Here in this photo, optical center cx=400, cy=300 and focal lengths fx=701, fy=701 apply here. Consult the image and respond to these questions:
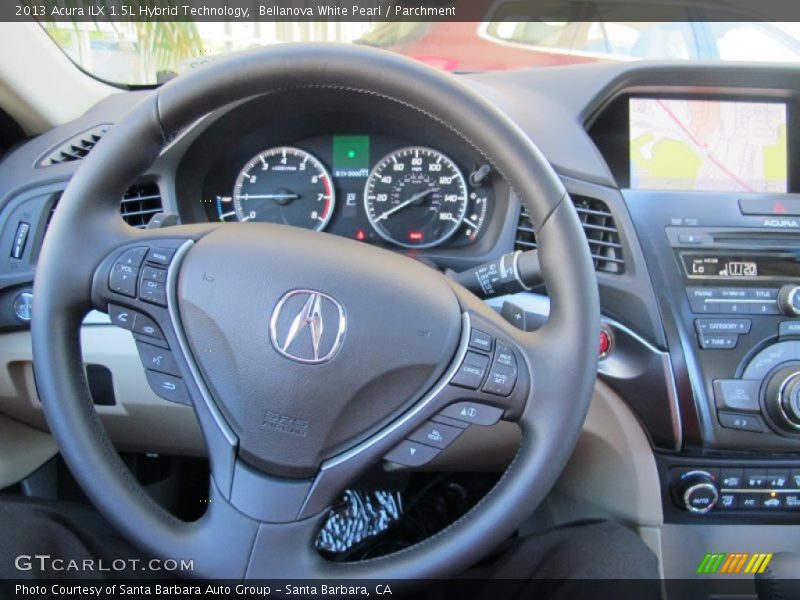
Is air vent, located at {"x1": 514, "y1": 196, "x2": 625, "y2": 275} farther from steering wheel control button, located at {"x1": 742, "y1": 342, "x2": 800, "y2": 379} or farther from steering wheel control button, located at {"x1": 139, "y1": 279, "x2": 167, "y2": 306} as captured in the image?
steering wheel control button, located at {"x1": 139, "y1": 279, "x2": 167, "y2": 306}

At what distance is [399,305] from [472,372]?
0.44 feet

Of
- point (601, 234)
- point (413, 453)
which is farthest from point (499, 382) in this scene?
point (601, 234)

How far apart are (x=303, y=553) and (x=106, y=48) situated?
56.6 inches

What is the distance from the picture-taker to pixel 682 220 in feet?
4.70

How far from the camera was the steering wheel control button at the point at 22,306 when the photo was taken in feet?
4.64

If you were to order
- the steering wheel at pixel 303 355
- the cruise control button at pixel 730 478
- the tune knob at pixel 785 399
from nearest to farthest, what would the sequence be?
the steering wheel at pixel 303 355 → the tune knob at pixel 785 399 → the cruise control button at pixel 730 478

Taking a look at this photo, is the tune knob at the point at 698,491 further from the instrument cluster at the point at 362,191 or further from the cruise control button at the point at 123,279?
the cruise control button at the point at 123,279

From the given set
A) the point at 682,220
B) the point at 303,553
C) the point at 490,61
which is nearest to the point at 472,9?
the point at 490,61

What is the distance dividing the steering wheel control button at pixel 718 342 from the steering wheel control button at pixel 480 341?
65 cm

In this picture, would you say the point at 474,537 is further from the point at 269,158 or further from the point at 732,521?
the point at 269,158

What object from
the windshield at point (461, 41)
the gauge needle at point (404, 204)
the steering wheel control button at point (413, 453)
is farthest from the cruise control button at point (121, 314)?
the gauge needle at point (404, 204)

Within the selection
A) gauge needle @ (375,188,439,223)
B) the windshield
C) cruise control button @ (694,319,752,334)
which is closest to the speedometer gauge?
gauge needle @ (375,188,439,223)

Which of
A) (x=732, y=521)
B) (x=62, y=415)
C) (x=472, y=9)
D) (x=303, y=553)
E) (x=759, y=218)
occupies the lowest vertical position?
(x=732, y=521)

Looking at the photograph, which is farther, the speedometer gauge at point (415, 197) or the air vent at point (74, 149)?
the speedometer gauge at point (415, 197)
